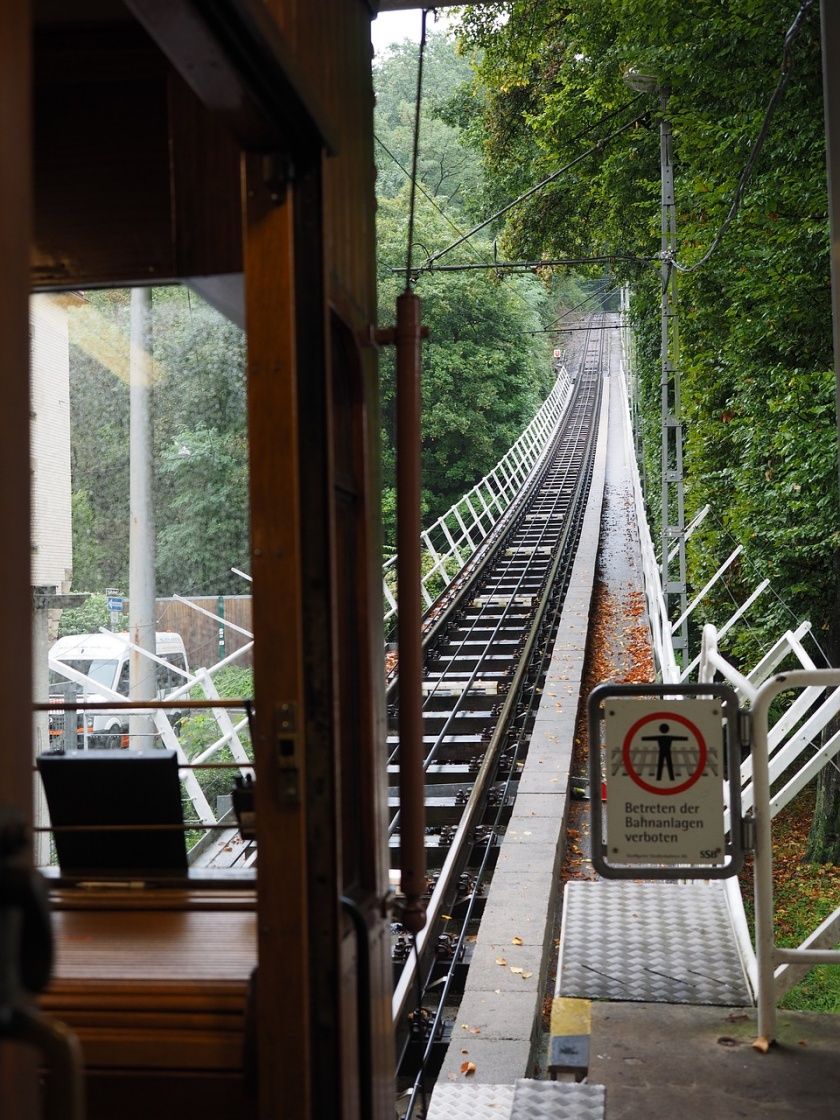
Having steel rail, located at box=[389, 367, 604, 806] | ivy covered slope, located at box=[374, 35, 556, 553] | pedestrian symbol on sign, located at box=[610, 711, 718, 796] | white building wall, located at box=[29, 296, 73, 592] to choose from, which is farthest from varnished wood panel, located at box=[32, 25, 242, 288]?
ivy covered slope, located at box=[374, 35, 556, 553]

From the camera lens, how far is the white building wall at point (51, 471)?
4.46 m

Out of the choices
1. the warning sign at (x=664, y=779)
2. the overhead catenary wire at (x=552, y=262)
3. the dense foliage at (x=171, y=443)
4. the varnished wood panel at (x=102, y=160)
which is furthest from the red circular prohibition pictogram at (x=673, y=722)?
the overhead catenary wire at (x=552, y=262)

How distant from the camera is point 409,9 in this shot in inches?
181

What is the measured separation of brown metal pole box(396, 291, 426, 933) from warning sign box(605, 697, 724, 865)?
33.2 inches

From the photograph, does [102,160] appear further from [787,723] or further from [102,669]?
[102,669]

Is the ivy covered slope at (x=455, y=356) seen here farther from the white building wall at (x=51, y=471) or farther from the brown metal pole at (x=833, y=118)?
the brown metal pole at (x=833, y=118)

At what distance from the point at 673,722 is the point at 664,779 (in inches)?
7.7

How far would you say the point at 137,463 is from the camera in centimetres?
488

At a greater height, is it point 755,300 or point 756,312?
point 755,300

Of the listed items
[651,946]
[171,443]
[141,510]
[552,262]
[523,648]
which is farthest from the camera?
[552,262]

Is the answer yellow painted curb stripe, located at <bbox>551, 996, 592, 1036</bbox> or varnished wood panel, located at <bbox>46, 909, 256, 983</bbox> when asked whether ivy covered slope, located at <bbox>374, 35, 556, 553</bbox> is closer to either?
yellow painted curb stripe, located at <bbox>551, 996, 592, 1036</bbox>

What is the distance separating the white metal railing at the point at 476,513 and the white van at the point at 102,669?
16.0 feet

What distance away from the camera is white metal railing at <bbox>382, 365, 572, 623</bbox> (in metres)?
20.3

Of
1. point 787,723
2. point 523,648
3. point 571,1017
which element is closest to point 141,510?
point 571,1017
